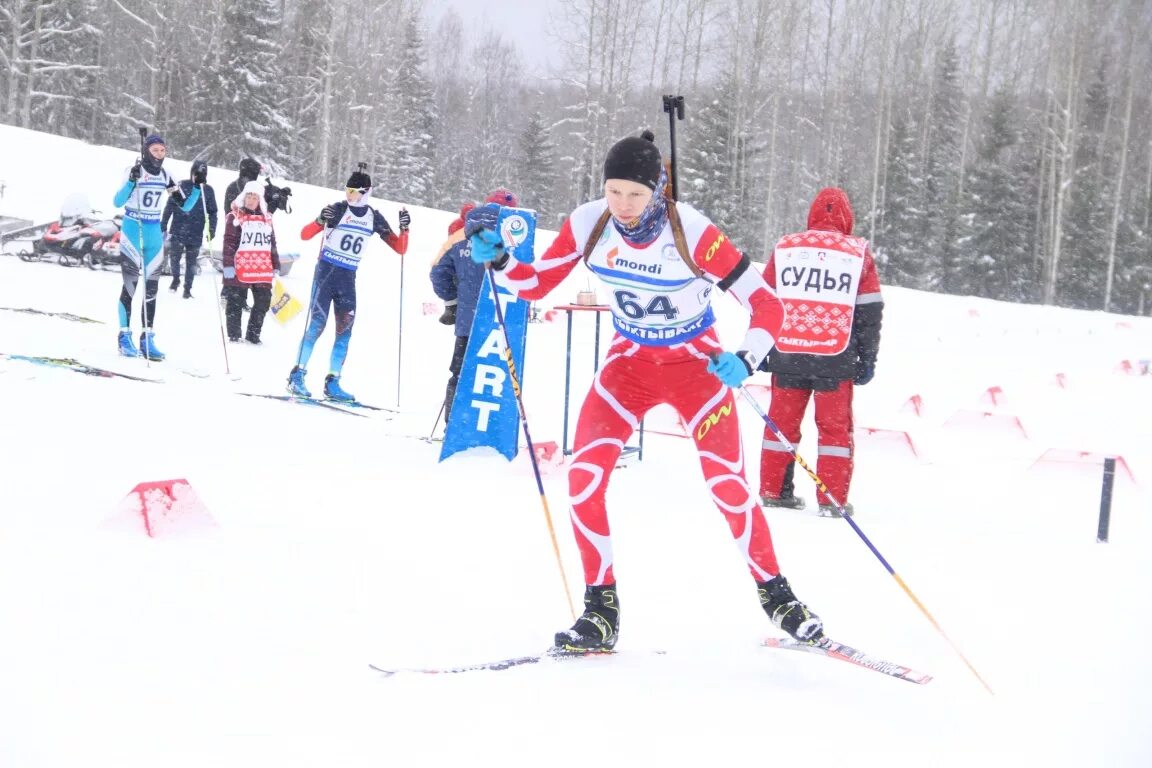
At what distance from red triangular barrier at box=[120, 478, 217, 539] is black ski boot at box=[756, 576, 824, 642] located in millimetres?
2723

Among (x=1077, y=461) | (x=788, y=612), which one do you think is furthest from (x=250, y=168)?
(x=788, y=612)

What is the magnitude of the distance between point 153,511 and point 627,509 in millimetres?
2834

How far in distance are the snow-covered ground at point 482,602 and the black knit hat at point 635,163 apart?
6.03ft

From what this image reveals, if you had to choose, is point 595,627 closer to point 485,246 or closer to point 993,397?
point 485,246

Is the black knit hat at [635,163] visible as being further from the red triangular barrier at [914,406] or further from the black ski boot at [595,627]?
the red triangular barrier at [914,406]

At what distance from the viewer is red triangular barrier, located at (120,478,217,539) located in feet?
14.6

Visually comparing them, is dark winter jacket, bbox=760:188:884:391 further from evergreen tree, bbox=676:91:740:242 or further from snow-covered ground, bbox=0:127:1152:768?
evergreen tree, bbox=676:91:740:242

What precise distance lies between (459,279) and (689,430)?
427 centimetres

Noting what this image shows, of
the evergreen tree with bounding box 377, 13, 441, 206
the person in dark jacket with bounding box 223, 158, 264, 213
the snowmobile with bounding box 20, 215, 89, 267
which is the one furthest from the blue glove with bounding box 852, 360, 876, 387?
the evergreen tree with bounding box 377, 13, 441, 206

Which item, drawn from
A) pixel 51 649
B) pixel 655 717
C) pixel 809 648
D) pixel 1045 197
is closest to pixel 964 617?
pixel 809 648

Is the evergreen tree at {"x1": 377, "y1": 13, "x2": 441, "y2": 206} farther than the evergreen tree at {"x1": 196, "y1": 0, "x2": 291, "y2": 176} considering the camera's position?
Yes

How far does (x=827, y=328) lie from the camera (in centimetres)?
616

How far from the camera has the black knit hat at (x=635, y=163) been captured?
3604 millimetres

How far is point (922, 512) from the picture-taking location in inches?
264
